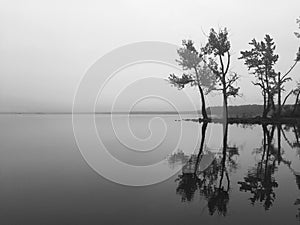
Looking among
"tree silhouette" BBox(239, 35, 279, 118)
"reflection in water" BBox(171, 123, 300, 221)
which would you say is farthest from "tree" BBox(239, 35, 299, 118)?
"reflection in water" BBox(171, 123, 300, 221)

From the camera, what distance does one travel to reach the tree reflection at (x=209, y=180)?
7.35 m

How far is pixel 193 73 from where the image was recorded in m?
44.8

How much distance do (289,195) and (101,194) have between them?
5771 millimetres

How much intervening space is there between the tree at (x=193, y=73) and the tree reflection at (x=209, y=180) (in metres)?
30.0

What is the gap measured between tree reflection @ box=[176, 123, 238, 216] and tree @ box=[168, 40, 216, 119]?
30.0 metres

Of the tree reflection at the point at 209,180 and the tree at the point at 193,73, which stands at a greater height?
the tree at the point at 193,73

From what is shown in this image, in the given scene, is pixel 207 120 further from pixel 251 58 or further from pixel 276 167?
pixel 276 167

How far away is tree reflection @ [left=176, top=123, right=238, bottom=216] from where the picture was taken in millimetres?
7348

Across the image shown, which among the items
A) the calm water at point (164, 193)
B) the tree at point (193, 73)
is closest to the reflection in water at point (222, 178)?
the calm water at point (164, 193)

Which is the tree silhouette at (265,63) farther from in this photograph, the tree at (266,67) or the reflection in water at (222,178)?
the reflection in water at (222,178)

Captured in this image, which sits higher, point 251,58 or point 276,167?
point 251,58

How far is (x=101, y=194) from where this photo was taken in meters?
8.09

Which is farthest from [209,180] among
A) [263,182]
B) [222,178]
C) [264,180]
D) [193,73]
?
[193,73]

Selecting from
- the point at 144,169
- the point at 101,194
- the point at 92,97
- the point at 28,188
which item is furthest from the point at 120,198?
the point at 92,97
